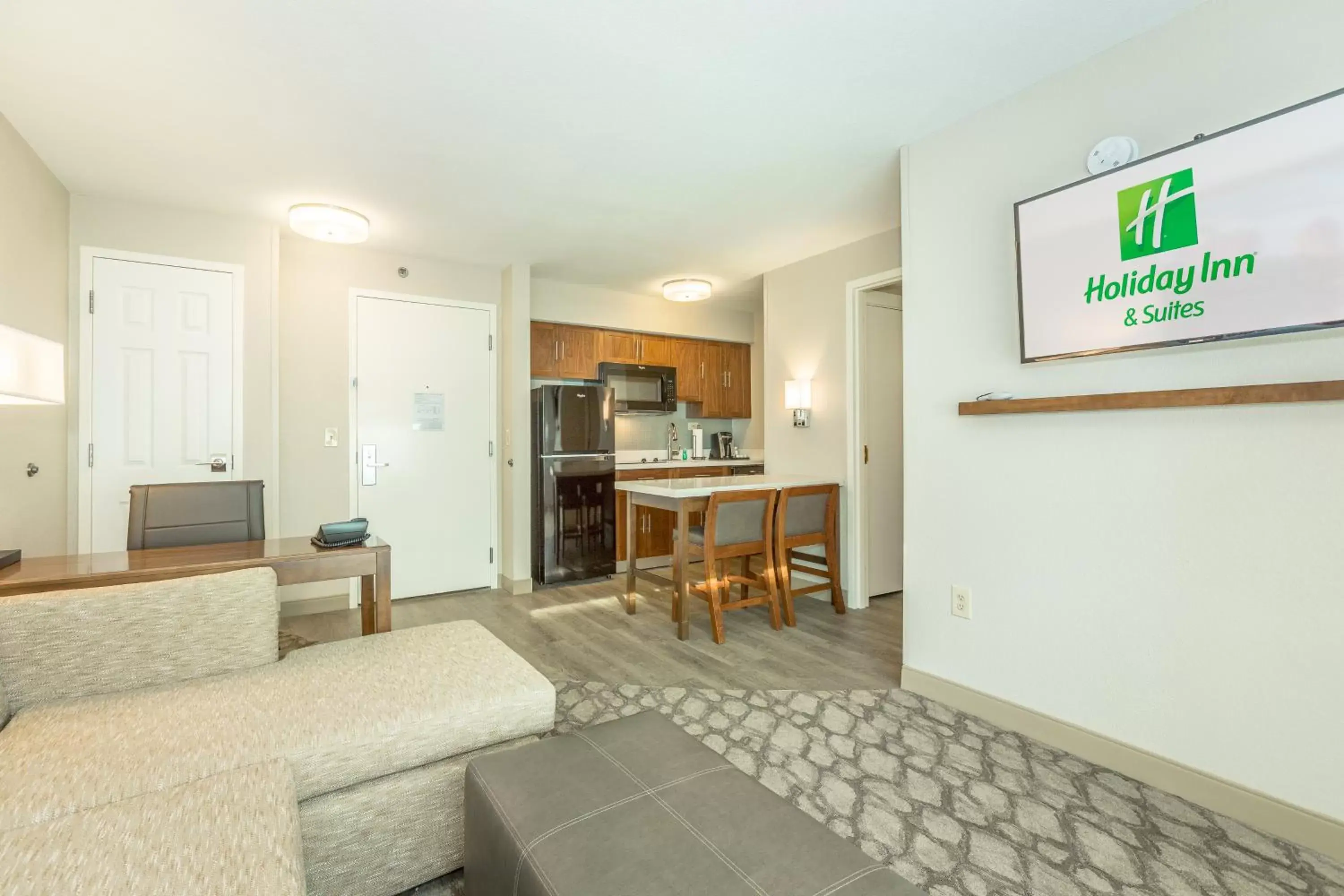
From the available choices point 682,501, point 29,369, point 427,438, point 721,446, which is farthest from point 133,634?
point 721,446

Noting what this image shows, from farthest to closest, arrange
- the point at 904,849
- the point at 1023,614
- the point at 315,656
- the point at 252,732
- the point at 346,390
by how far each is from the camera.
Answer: the point at 346,390
the point at 1023,614
the point at 315,656
the point at 904,849
the point at 252,732

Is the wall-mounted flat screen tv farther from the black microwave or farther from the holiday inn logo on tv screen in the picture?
Answer: the black microwave

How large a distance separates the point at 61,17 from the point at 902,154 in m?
3.07

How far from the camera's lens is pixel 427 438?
13.9 feet

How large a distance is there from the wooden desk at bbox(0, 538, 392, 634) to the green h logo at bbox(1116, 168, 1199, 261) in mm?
2692

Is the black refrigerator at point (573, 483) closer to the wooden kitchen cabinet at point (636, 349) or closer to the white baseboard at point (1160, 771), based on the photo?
the wooden kitchen cabinet at point (636, 349)

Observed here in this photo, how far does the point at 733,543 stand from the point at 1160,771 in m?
2.10

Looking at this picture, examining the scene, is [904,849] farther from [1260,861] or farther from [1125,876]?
[1260,861]

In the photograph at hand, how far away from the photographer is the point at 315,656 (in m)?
1.82

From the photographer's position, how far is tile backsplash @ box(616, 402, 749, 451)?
5.80 meters

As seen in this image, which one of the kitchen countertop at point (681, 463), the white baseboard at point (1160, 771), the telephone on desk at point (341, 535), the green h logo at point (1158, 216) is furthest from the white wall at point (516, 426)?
the green h logo at point (1158, 216)

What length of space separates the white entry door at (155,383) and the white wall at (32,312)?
15cm

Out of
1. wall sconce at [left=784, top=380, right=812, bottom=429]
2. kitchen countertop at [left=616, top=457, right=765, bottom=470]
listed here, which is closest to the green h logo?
wall sconce at [left=784, top=380, right=812, bottom=429]

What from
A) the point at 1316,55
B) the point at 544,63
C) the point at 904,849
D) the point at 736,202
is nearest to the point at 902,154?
the point at 736,202
